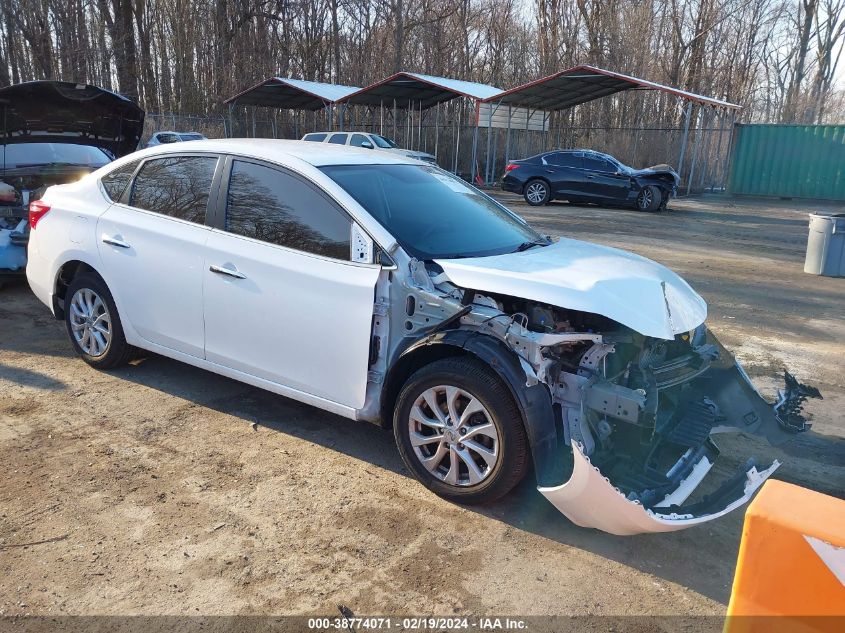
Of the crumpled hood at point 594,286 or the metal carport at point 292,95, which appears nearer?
the crumpled hood at point 594,286

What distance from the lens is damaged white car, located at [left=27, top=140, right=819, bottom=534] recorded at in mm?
3148

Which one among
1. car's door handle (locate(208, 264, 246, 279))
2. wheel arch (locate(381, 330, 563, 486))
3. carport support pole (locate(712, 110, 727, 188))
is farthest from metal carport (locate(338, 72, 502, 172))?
wheel arch (locate(381, 330, 563, 486))

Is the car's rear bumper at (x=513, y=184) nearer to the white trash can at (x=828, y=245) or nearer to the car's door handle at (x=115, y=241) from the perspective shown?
Answer: the white trash can at (x=828, y=245)

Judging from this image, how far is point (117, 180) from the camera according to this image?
15.7 ft

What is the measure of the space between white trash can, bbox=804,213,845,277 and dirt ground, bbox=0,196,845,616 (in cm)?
547

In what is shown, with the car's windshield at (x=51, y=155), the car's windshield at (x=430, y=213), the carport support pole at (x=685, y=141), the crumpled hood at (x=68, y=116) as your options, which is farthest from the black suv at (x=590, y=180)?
the car's windshield at (x=430, y=213)

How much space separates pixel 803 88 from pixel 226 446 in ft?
159

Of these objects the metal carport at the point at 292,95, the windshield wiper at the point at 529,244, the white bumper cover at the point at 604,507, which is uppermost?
the metal carport at the point at 292,95

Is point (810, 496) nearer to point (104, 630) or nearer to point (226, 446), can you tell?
point (104, 630)

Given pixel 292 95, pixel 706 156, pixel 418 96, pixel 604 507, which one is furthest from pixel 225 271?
pixel 292 95

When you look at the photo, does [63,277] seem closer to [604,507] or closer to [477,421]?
[477,421]

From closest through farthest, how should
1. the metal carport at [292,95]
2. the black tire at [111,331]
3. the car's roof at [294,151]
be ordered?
1. the car's roof at [294,151]
2. the black tire at [111,331]
3. the metal carport at [292,95]

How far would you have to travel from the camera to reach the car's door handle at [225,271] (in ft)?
12.8

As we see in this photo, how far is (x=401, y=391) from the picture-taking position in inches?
138
